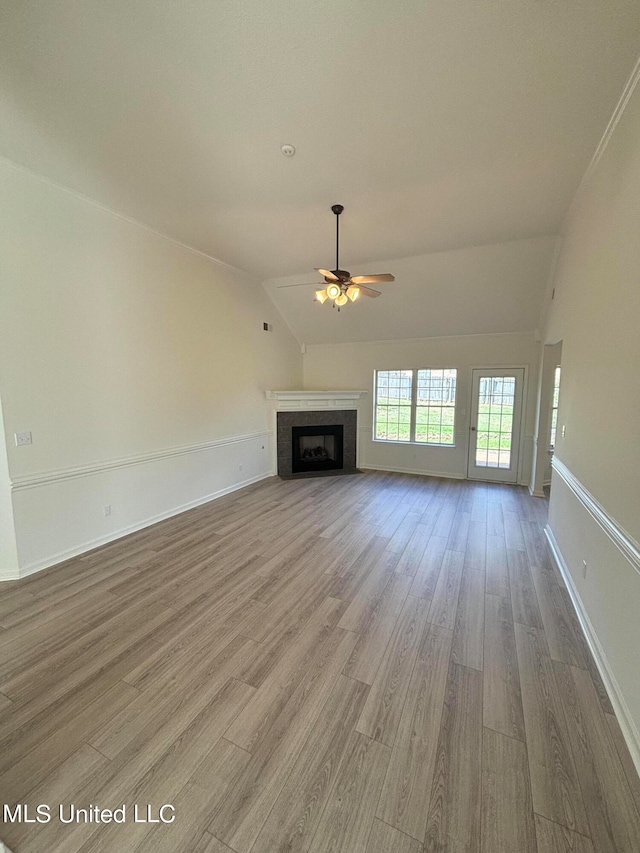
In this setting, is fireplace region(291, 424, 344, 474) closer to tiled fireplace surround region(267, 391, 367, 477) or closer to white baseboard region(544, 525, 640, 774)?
tiled fireplace surround region(267, 391, 367, 477)

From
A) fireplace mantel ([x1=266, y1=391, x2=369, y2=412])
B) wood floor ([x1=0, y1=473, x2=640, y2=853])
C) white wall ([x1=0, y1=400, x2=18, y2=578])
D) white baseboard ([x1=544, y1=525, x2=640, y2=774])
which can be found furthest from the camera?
fireplace mantel ([x1=266, y1=391, x2=369, y2=412])

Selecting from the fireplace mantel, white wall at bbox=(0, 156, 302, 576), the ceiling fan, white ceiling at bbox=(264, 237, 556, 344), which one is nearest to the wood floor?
white wall at bbox=(0, 156, 302, 576)

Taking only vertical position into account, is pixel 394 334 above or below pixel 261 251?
below

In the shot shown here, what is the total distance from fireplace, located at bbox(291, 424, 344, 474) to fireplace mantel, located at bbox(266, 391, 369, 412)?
1.34 feet

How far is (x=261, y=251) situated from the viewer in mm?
4652

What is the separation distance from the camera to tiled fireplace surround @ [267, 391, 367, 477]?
648 cm

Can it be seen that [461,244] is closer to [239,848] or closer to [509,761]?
[509,761]

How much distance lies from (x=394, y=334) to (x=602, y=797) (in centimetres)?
621

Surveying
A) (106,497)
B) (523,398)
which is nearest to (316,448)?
(523,398)

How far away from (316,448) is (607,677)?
567 cm

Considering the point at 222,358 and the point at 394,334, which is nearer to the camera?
the point at 222,358

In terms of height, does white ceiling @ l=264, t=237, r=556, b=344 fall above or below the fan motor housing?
above

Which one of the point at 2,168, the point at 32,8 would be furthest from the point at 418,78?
the point at 2,168

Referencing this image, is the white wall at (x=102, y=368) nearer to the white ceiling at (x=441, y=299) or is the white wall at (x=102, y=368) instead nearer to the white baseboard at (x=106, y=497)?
the white baseboard at (x=106, y=497)
